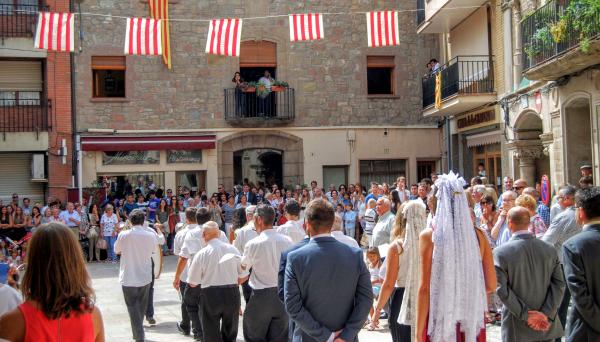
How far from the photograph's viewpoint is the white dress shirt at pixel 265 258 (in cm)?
748

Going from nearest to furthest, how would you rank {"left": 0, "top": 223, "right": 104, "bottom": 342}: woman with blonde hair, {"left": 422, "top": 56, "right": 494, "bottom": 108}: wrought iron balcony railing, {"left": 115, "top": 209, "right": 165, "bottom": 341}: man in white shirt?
{"left": 0, "top": 223, "right": 104, "bottom": 342}: woman with blonde hair
{"left": 115, "top": 209, "right": 165, "bottom": 341}: man in white shirt
{"left": 422, "top": 56, "right": 494, "bottom": 108}: wrought iron balcony railing

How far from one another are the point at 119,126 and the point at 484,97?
1167 cm

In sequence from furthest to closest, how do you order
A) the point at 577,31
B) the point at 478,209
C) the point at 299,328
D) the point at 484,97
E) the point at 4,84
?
the point at 4,84
the point at 484,97
the point at 577,31
the point at 478,209
the point at 299,328

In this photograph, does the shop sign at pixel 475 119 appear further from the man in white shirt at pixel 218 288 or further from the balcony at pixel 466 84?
the man in white shirt at pixel 218 288

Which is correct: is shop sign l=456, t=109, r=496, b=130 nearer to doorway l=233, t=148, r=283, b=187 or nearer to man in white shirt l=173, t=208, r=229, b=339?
doorway l=233, t=148, r=283, b=187

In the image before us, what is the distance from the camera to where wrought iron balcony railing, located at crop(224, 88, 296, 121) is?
25.0 meters

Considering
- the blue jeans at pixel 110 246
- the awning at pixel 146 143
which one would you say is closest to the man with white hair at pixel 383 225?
the blue jeans at pixel 110 246

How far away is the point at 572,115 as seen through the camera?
1634cm

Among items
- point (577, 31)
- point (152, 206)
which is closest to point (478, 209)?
point (577, 31)

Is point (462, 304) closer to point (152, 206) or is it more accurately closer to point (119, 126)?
point (152, 206)

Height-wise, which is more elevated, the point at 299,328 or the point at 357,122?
the point at 357,122

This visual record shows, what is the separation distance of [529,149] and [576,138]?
261cm

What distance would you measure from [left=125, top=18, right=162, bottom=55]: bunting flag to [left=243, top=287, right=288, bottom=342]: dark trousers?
51.0 feet

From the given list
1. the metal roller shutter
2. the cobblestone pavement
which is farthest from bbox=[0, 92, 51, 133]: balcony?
the cobblestone pavement
